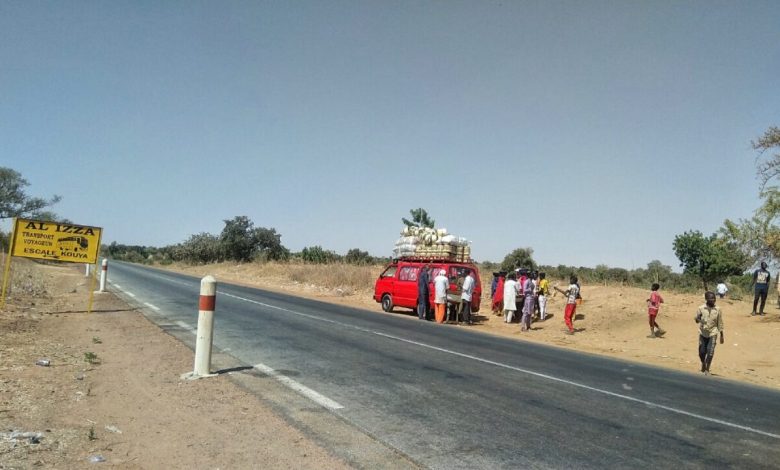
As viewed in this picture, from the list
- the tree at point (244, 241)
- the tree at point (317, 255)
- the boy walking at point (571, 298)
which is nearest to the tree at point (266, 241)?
the tree at point (244, 241)

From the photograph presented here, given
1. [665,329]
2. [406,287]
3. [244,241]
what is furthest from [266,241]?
[665,329]

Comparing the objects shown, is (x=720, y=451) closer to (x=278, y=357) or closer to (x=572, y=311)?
(x=278, y=357)

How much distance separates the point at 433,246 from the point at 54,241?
13.0 meters

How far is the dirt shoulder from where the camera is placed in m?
4.54

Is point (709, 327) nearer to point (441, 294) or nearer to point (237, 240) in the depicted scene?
point (441, 294)

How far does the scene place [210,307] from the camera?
770 centimetres

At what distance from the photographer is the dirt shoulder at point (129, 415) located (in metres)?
4.54

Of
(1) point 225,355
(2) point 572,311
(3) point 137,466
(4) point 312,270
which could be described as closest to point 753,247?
(2) point 572,311

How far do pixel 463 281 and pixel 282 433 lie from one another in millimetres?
15821

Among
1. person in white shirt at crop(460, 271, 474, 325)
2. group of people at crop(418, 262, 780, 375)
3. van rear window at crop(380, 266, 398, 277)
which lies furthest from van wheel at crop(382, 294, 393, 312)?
person in white shirt at crop(460, 271, 474, 325)

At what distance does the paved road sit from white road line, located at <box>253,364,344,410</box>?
0.08 feet

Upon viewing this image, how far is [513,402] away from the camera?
7074 mm

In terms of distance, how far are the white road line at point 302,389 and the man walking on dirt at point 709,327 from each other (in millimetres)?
9352

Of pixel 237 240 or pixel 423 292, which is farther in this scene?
pixel 237 240
